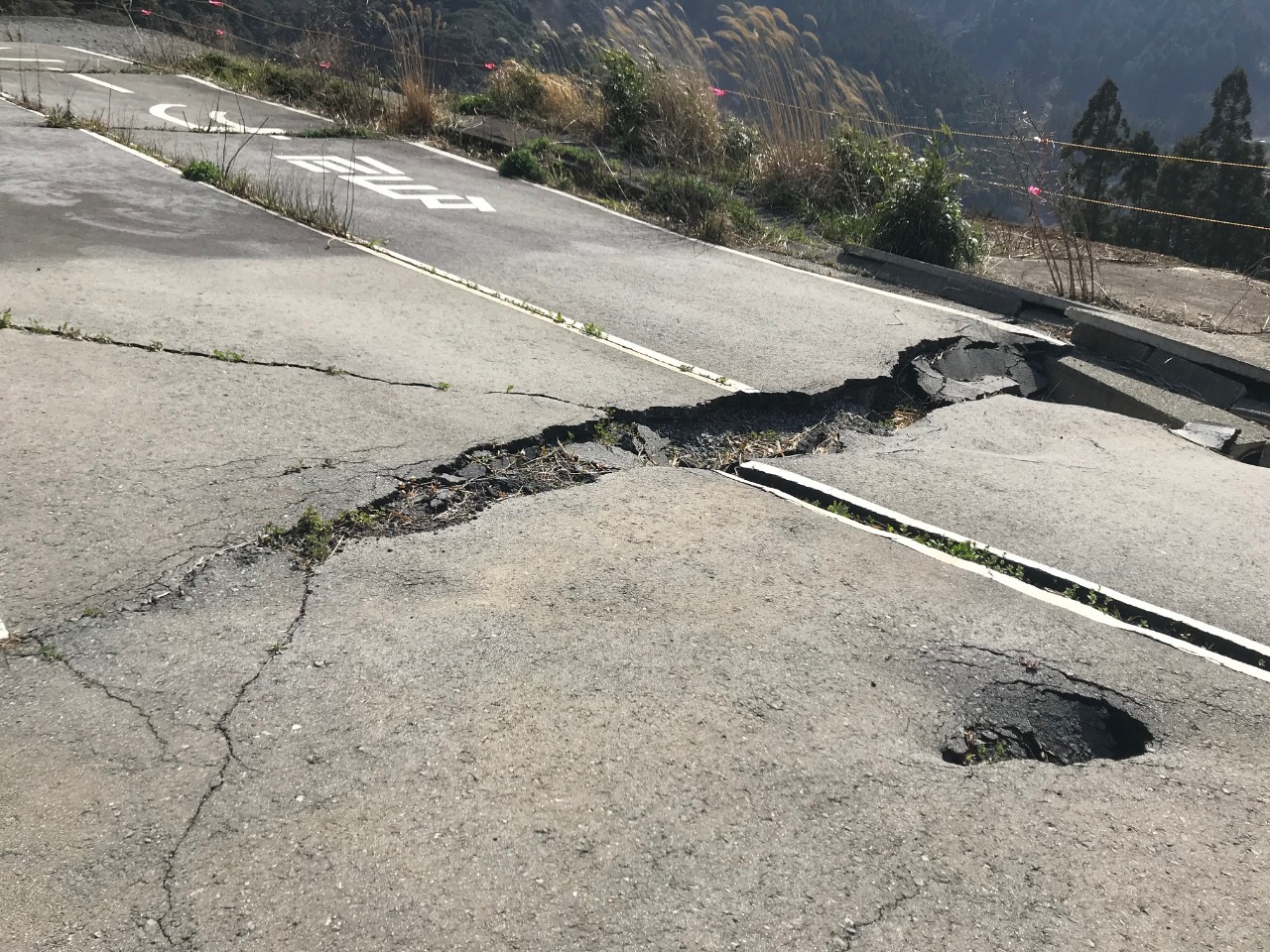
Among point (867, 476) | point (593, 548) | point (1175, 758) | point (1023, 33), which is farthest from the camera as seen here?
point (1023, 33)

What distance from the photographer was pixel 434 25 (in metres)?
16.6

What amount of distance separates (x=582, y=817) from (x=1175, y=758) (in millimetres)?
2078

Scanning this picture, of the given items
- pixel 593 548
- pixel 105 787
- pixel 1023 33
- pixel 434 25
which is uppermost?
pixel 1023 33

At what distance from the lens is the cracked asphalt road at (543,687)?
270 cm

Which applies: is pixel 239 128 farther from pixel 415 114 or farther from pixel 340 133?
pixel 415 114

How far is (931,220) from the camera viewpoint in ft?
35.2

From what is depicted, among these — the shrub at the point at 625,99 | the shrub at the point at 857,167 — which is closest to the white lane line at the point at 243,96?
the shrub at the point at 625,99

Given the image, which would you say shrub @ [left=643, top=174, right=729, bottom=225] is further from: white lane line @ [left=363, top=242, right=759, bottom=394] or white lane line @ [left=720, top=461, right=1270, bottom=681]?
white lane line @ [left=720, top=461, right=1270, bottom=681]

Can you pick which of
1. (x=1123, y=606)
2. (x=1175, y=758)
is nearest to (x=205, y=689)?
(x=1175, y=758)

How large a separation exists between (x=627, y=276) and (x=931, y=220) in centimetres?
360

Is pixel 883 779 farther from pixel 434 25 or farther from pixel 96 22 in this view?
pixel 96 22

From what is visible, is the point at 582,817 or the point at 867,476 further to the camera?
the point at 867,476

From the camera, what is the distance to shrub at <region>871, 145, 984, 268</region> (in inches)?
421

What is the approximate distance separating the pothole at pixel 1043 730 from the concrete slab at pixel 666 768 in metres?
0.05
